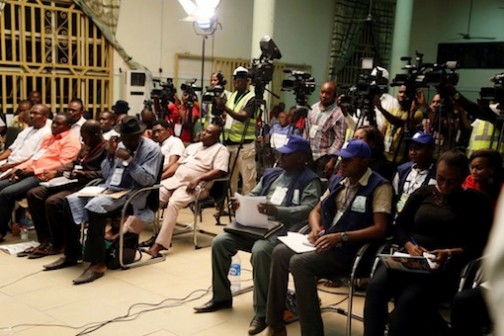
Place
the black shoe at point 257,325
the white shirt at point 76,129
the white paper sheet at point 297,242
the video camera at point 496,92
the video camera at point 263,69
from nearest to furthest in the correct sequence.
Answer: the white paper sheet at point 297,242 → the black shoe at point 257,325 → the video camera at point 496,92 → the video camera at point 263,69 → the white shirt at point 76,129

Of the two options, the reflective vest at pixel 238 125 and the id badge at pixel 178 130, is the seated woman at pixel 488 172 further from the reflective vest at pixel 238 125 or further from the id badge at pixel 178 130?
the id badge at pixel 178 130

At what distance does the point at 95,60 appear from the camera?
26.8 feet

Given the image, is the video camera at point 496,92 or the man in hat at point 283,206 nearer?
the man in hat at point 283,206

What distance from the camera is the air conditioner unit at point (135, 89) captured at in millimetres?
8242

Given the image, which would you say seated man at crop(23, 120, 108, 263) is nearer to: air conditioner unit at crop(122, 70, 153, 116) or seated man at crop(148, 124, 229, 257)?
seated man at crop(148, 124, 229, 257)

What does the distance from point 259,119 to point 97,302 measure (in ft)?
8.39

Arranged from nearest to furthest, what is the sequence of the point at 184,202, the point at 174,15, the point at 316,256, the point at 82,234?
the point at 316,256, the point at 82,234, the point at 184,202, the point at 174,15

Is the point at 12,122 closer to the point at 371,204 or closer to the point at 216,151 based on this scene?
the point at 216,151

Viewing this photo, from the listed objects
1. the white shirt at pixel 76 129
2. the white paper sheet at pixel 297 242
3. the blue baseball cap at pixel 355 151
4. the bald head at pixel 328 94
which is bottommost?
the white paper sheet at pixel 297 242

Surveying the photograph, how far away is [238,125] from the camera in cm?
554

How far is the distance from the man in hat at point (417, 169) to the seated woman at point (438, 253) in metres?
0.59

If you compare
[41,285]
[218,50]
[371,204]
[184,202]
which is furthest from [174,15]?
[371,204]

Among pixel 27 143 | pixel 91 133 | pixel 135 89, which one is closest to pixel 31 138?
pixel 27 143

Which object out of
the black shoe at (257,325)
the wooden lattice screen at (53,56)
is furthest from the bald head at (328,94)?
the wooden lattice screen at (53,56)
